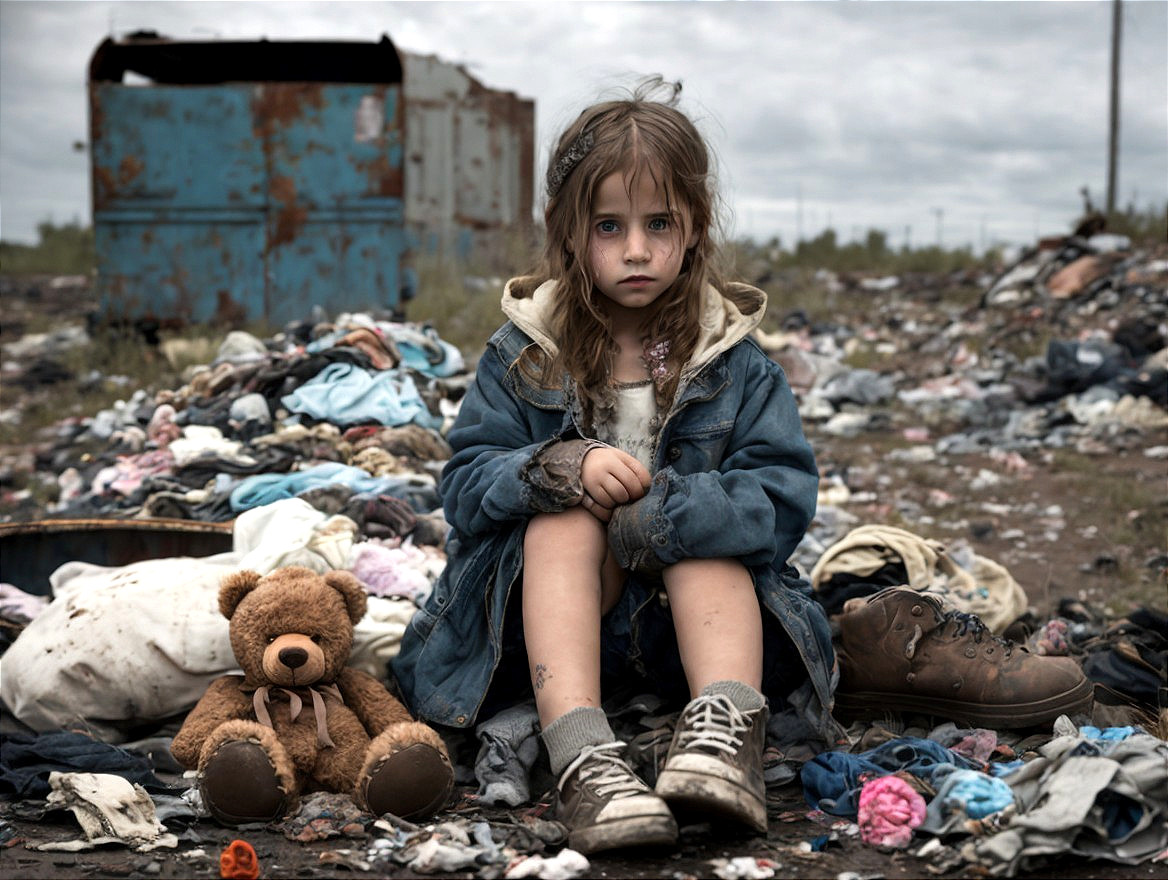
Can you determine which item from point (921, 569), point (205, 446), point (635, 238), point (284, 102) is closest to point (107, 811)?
point (635, 238)

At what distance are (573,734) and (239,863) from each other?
65cm

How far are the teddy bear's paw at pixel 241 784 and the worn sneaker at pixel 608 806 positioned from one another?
0.56 metres

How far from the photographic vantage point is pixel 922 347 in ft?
38.7

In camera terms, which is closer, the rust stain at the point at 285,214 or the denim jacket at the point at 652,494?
the denim jacket at the point at 652,494

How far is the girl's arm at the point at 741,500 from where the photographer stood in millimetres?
2412

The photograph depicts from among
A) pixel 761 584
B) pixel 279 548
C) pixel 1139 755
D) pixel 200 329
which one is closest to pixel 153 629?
pixel 279 548

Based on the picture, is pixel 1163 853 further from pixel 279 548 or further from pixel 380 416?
pixel 380 416

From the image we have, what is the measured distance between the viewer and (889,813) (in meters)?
2.22

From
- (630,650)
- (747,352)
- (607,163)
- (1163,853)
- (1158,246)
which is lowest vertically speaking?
(1163,853)

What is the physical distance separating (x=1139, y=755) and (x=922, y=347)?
393 inches

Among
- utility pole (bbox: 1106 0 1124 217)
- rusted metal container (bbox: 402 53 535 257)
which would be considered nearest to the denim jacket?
rusted metal container (bbox: 402 53 535 257)

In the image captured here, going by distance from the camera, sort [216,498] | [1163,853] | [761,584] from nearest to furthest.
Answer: [1163,853] → [761,584] → [216,498]

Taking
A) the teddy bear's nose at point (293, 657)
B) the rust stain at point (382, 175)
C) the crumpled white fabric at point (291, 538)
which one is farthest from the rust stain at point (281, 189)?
the teddy bear's nose at point (293, 657)

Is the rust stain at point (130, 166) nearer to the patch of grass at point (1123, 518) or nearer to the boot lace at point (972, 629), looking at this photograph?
the patch of grass at point (1123, 518)
